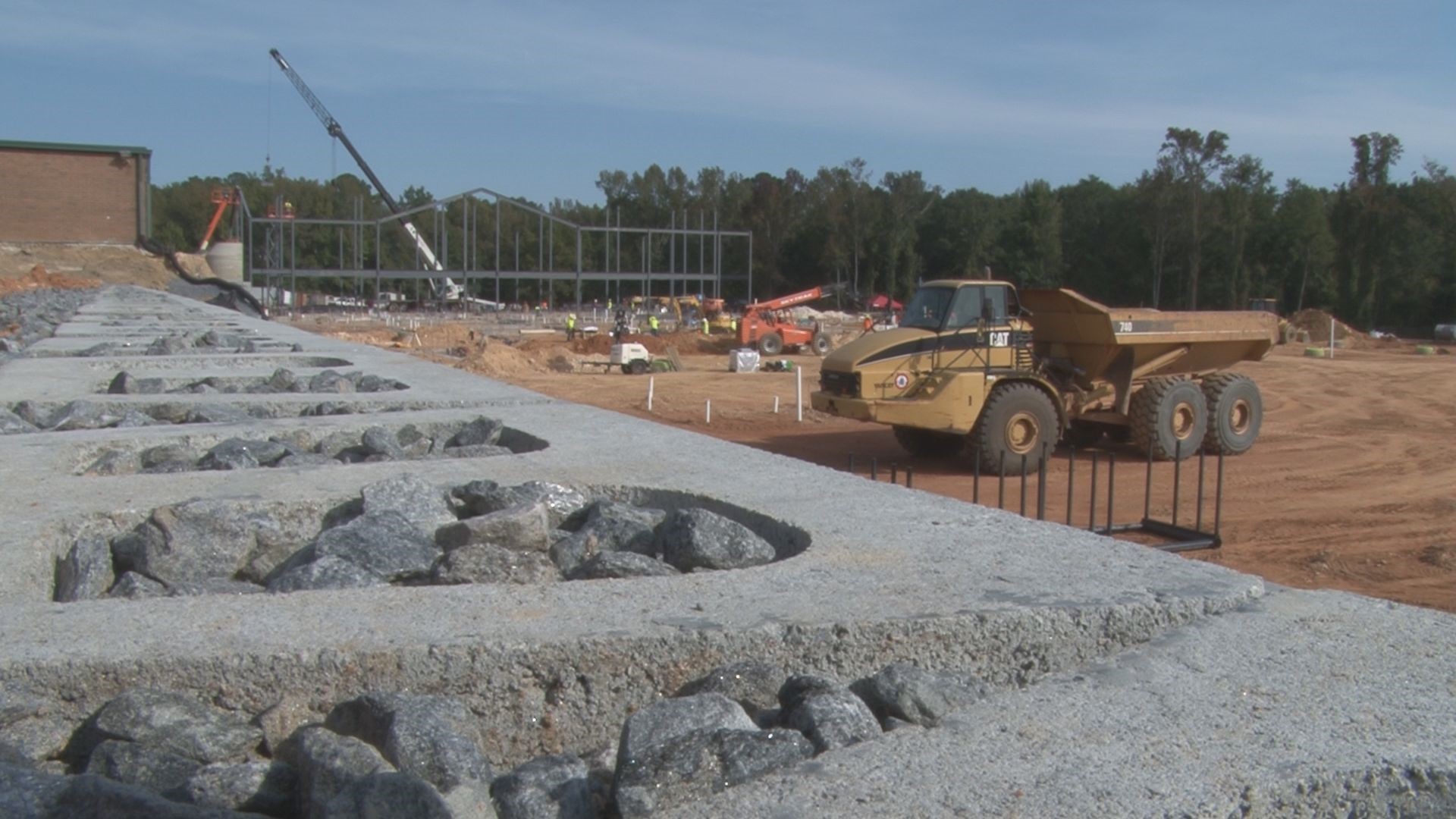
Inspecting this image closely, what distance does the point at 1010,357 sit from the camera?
14.8m

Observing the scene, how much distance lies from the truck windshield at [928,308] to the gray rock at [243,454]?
378 inches

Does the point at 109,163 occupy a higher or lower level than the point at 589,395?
higher

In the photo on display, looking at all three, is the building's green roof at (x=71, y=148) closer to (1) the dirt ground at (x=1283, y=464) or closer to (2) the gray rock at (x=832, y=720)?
(1) the dirt ground at (x=1283, y=464)

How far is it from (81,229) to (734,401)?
40.6 m

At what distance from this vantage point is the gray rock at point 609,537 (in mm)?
4477

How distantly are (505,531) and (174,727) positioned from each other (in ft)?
5.79

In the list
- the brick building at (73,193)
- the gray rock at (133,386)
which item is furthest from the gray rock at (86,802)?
the brick building at (73,193)

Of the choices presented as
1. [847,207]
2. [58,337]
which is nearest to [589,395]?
[58,337]

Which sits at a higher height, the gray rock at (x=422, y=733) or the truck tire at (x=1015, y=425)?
the gray rock at (x=422, y=733)

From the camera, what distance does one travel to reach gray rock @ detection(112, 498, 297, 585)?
4.32 m

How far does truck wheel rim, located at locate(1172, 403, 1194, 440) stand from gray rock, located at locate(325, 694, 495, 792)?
14174mm

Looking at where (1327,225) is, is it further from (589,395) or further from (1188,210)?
(589,395)

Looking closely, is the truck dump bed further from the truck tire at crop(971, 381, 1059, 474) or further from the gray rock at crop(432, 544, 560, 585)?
the gray rock at crop(432, 544, 560, 585)

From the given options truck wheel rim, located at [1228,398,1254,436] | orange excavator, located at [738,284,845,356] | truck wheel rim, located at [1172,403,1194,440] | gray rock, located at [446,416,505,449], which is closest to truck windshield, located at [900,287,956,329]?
truck wheel rim, located at [1172,403,1194,440]
